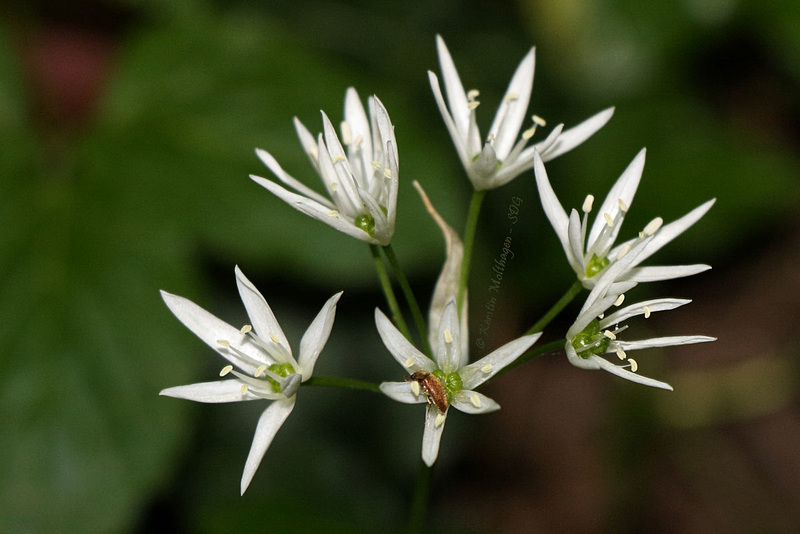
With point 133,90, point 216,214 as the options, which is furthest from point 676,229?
point 133,90

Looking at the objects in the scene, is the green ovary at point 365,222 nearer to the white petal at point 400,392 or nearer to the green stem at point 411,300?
the green stem at point 411,300

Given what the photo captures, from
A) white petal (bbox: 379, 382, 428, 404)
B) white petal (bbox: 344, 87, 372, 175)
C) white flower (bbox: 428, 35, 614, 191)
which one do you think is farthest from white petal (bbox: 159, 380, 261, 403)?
white flower (bbox: 428, 35, 614, 191)

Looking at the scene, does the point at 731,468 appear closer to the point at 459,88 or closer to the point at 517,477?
the point at 517,477

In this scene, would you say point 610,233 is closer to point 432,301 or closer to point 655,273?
point 655,273

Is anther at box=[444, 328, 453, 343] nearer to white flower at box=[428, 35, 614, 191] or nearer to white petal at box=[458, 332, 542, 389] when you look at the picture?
white petal at box=[458, 332, 542, 389]

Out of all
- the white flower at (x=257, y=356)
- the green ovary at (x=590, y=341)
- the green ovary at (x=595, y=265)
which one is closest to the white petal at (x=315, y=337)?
the white flower at (x=257, y=356)

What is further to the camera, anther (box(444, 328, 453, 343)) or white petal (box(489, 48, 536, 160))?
white petal (box(489, 48, 536, 160))

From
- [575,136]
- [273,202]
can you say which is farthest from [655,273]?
[273,202]
